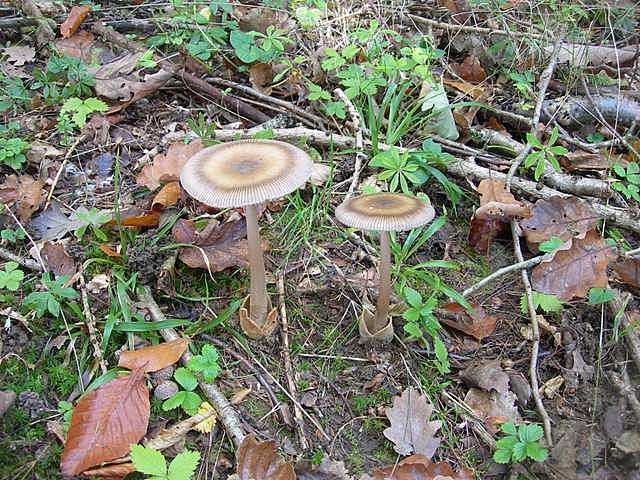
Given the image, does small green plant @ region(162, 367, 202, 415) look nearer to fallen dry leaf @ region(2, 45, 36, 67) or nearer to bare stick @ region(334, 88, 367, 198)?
bare stick @ region(334, 88, 367, 198)

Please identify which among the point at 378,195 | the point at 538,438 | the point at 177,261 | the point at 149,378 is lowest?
the point at 538,438

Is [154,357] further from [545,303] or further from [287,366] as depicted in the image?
[545,303]

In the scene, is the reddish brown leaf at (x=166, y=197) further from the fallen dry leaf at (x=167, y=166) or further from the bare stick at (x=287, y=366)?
the bare stick at (x=287, y=366)

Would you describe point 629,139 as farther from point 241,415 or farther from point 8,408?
point 8,408

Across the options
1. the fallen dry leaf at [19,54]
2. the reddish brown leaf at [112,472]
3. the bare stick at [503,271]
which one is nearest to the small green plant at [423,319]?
the bare stick at [503,271]

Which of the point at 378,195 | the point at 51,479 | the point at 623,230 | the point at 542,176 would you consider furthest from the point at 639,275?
the point at 51,479

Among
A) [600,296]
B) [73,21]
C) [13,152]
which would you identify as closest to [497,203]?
[600,296]
